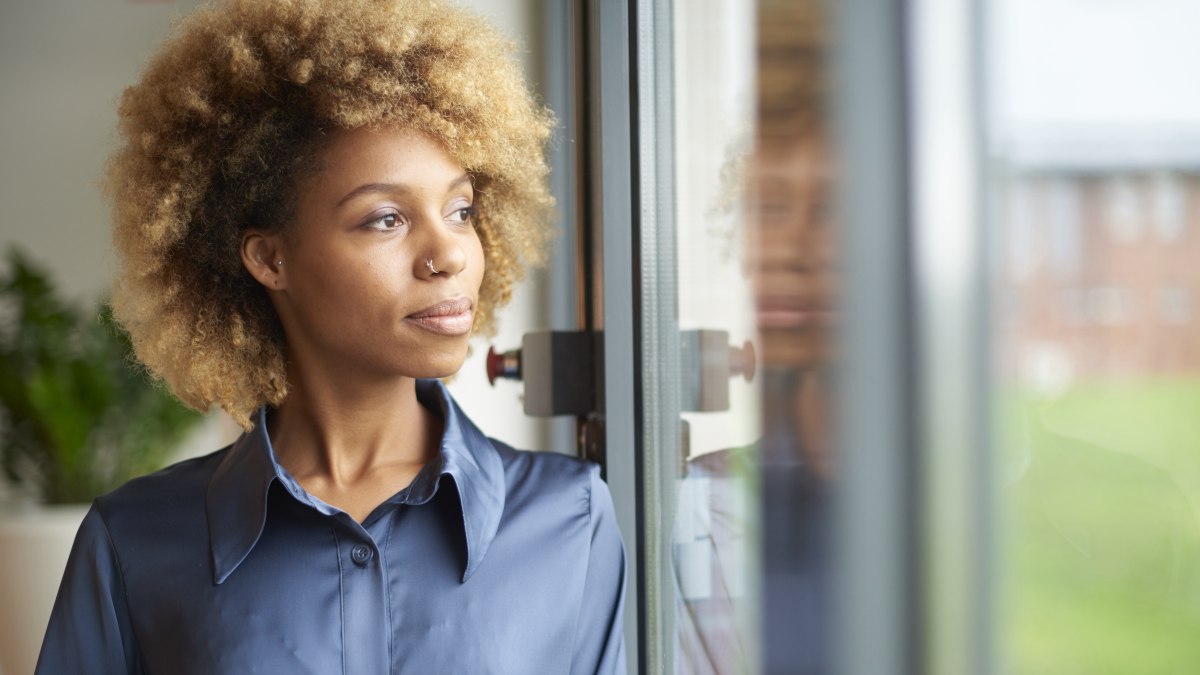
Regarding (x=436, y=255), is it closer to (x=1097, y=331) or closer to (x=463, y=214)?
(x=463, y=214)

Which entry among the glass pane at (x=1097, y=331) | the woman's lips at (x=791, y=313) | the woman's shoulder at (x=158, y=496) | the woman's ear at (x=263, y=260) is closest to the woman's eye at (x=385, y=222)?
the woman's ear at (x=263, y=260)

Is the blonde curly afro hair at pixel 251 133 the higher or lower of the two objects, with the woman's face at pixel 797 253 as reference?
higher

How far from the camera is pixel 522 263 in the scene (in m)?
1.39

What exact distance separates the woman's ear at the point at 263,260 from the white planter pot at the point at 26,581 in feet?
6.19

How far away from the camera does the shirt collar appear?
3.61 ft

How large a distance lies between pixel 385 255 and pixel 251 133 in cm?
21

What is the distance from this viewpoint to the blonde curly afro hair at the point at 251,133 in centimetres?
111

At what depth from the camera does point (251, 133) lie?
3.72ft

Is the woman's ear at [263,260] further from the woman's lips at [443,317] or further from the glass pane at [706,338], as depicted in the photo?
Result: the glass pane at [706,338]

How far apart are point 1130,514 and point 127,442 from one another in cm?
315

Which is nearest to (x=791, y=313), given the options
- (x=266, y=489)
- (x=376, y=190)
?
(x=376, y=190)

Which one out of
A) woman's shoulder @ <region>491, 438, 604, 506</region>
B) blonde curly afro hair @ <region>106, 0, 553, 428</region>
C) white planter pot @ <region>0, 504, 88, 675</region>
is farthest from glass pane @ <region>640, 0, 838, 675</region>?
white planter pot @ <region>0, 504, 88, 675</region>

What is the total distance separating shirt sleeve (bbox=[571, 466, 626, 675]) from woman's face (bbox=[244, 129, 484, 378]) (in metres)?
0.27

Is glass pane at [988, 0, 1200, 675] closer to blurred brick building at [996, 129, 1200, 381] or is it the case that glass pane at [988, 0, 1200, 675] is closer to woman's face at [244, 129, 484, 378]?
blurred brick building at [996, 129, 1200, 381]
